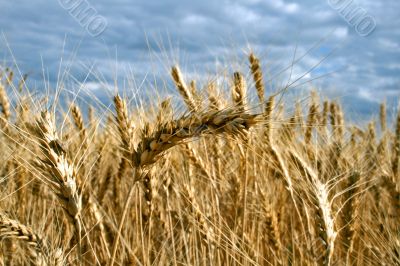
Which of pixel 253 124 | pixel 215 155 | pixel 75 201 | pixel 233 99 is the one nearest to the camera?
pixel 253 124

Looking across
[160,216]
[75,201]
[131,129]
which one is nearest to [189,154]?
[160,216]

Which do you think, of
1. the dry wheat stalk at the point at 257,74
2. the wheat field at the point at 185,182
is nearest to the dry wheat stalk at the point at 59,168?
the wheat field at the point at 185,182

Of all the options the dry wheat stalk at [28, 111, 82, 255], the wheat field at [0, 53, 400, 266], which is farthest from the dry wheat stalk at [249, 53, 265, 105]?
the dry wheat stalk at [28, 111, 82, 255]

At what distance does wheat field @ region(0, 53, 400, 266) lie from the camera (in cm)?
198

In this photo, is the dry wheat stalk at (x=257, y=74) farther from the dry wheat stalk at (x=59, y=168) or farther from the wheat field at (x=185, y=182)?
the dry wheat stalk at (x=59, y=168)

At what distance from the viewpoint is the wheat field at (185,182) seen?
198 centimetres

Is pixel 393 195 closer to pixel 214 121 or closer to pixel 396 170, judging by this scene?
pixel 396 170

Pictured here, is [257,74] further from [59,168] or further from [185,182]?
[59,168]

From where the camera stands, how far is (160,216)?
3.20 m

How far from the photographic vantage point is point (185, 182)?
120 inches

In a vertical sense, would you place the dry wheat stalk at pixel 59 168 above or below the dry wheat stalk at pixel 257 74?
below

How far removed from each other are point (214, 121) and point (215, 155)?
66.2 inches

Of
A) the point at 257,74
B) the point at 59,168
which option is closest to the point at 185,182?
the point at 257,74

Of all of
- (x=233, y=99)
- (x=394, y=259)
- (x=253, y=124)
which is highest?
(x=233, y=99)
